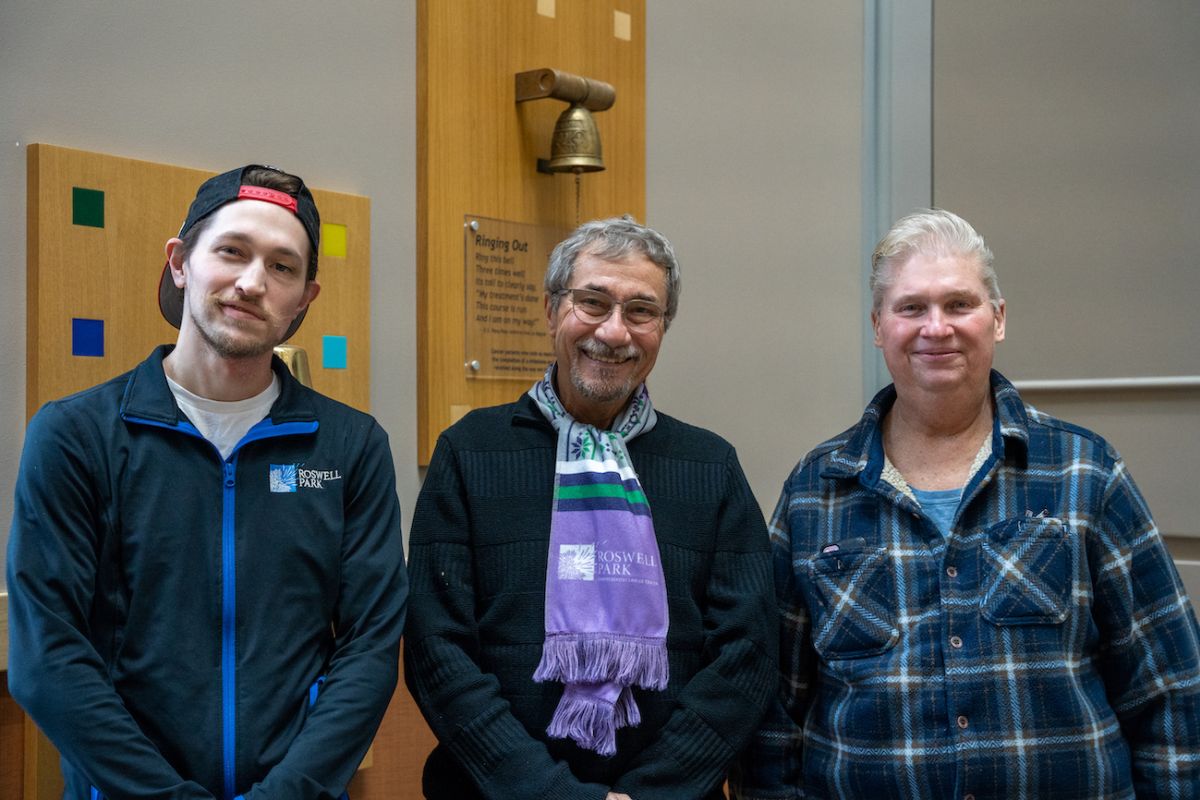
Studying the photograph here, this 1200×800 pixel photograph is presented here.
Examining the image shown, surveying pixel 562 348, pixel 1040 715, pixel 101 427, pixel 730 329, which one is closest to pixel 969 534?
pixel 1040 715

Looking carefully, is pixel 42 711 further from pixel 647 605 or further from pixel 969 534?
pixel 969 534

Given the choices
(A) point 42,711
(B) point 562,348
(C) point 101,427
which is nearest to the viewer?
(A) point 42,711

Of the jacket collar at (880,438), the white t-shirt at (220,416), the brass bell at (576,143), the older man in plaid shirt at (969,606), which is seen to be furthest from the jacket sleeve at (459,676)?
the brass bell at (576,143)

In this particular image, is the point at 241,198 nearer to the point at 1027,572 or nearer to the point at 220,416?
the point at 220,416

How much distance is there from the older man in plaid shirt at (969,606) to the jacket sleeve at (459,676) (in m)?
0.49

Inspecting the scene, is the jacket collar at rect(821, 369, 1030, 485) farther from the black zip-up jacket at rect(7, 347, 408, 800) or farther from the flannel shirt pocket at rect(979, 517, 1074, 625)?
the black zip-up jacket at rect(7, 347, 408, 800)

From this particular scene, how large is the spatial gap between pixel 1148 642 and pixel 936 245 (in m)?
0.77

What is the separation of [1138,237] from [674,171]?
151cm

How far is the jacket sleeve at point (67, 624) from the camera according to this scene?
5.30 feet

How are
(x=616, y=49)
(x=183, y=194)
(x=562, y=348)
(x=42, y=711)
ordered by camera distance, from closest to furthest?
(x=42, y=711)
(x=562, y=348)
(x=183, y=194)
(x=616, y=49)

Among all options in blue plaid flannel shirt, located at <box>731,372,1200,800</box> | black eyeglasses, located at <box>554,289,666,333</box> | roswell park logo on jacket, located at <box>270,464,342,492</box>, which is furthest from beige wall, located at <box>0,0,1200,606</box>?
blue plaid flannel shirt, located at <box>731,372,1200,800</box>

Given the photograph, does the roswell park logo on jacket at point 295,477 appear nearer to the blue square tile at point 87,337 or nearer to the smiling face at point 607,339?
the smiling face at point 607,339

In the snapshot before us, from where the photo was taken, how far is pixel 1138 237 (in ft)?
12.9

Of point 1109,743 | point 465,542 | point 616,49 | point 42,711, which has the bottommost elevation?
point 1109,743
